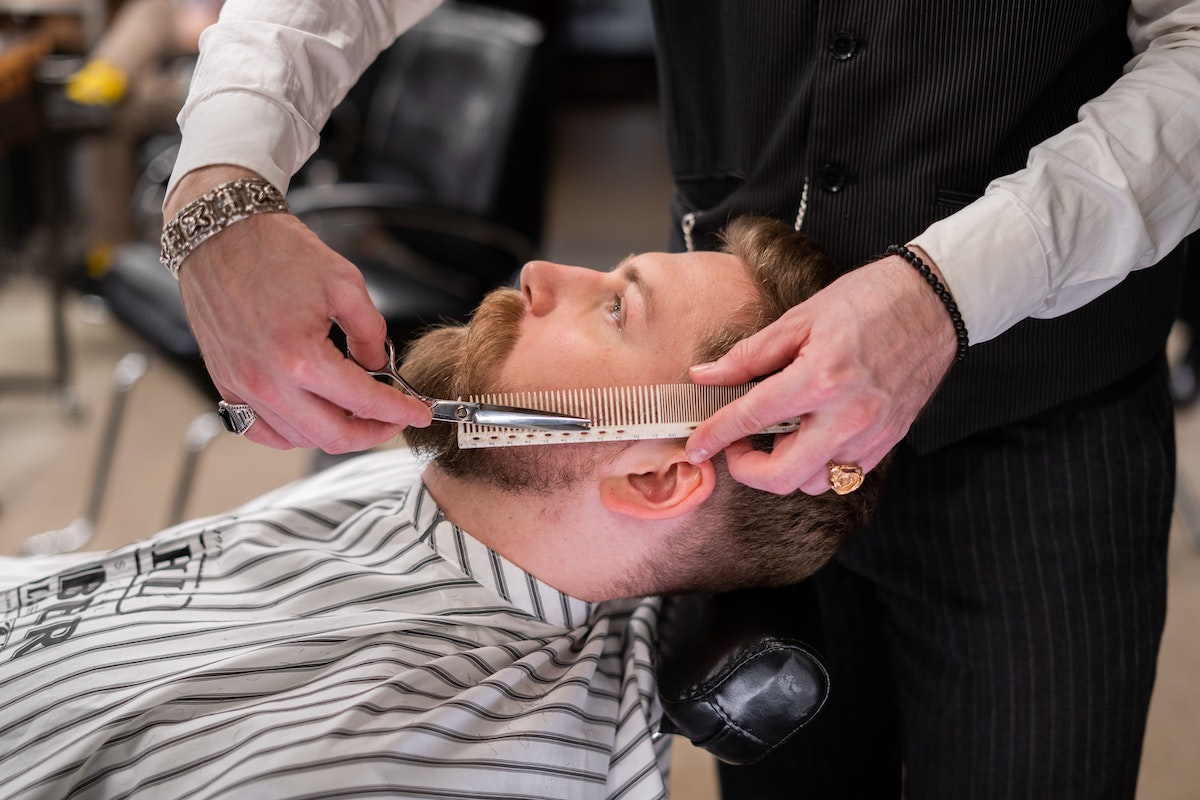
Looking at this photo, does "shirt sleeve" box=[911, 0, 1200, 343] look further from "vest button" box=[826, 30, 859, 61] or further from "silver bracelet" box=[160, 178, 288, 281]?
"silver bracelet" box=[160, 178, 288, 281]

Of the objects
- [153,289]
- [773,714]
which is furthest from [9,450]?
[773,714]

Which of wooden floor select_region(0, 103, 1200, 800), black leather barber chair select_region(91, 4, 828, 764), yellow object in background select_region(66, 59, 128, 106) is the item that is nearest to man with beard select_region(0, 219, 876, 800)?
black leather barber chair select_region(91, 4, 828, 764)

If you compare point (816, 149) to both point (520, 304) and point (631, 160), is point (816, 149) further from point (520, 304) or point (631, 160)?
point (631, 160)

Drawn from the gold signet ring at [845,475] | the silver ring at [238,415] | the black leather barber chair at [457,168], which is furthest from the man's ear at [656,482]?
the black leather barber chair at [457,168]

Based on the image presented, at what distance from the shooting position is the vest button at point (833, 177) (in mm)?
1390

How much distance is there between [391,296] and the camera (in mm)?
2930

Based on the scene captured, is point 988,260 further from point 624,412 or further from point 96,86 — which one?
point 96,86

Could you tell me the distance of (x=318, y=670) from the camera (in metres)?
1.33

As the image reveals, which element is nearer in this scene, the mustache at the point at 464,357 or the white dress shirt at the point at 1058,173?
the white dress shirt at the point at 1058,173

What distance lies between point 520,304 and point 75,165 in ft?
13.1

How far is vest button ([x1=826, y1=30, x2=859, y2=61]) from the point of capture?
132 centimetres

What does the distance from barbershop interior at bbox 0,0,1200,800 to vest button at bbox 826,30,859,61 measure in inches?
56.3

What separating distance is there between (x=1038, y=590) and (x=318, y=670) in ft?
3.16

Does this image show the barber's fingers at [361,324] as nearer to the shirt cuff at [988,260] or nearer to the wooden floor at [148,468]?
the shirt cuff at [988,260]
